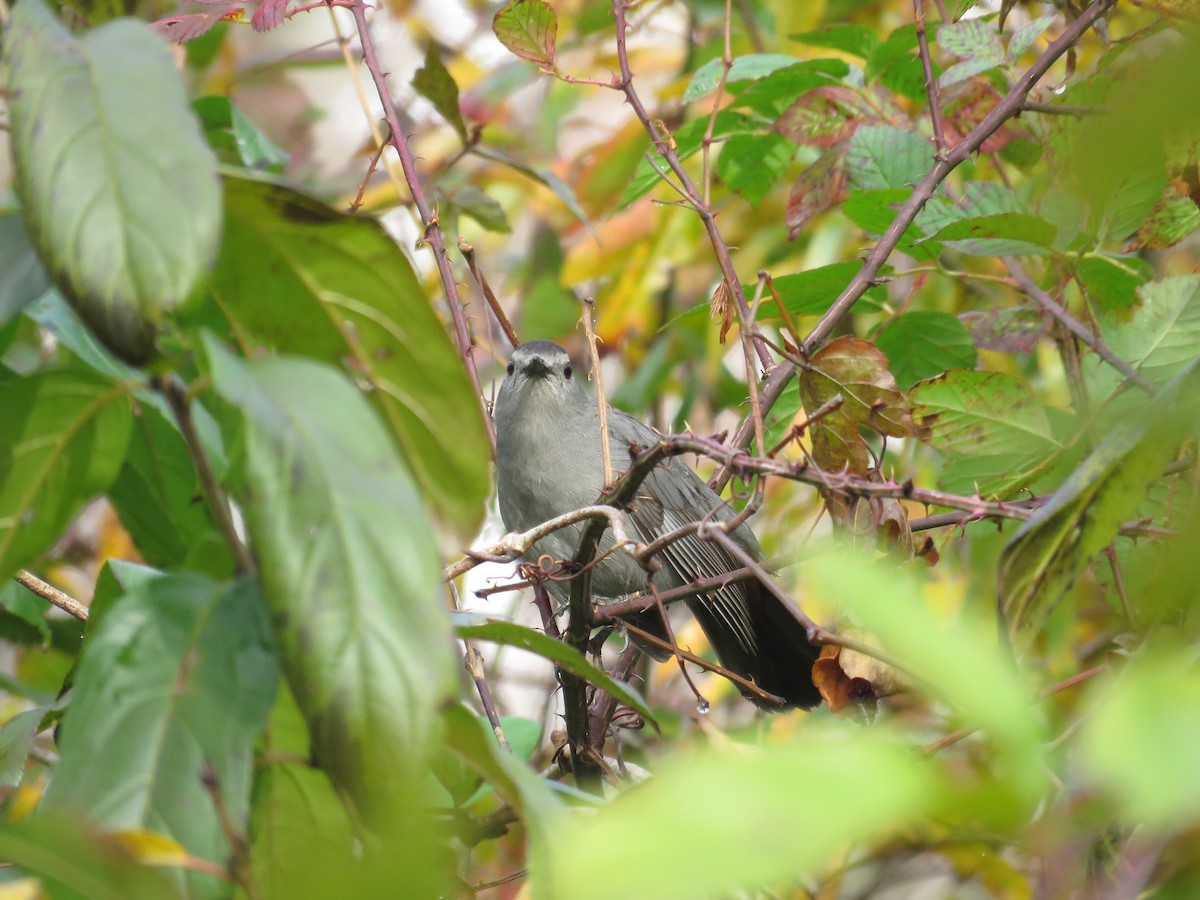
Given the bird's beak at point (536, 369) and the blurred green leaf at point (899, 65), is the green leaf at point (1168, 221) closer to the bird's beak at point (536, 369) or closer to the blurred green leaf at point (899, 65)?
the blurred green leaf at point (899, 65)

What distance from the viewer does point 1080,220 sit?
7.46ft

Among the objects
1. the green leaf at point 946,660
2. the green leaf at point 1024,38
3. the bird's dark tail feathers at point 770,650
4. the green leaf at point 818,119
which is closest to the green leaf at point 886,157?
the green leaf at point 818,119

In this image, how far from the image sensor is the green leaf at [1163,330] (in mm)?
2324

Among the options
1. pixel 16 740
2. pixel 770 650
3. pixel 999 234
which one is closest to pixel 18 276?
pixel 16 740

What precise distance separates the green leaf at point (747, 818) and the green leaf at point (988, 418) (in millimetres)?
1709

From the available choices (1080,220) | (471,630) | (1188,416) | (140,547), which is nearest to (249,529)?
(471,630)

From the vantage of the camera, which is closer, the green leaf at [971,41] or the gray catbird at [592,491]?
the green leaf at [971,41]

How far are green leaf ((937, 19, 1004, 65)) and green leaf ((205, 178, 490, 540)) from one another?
1.70 meters

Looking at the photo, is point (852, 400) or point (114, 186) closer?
point (114, 186)

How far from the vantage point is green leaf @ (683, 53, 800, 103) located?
2.66m

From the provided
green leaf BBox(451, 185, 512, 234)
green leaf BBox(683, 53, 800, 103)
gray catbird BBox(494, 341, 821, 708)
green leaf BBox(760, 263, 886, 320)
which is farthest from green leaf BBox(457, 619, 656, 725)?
gray catbird BBox(494, 341, 821, 708)

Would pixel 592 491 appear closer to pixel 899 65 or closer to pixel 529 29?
pixel 899 65

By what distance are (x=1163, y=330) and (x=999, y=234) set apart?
47 centimetres

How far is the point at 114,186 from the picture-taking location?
93cm
